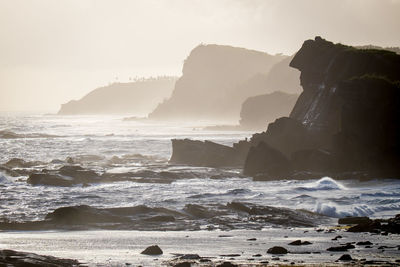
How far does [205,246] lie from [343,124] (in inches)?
1258

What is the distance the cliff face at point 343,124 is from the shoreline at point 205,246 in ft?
80.7

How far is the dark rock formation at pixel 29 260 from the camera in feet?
65.4

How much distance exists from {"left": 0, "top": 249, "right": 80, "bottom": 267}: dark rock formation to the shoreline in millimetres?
814

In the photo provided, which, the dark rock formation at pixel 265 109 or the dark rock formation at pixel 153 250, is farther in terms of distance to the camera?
the dark rock formation at pixel 265 109

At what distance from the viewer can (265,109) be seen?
15238 centimetres

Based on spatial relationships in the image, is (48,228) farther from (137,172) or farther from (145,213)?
(137,172)

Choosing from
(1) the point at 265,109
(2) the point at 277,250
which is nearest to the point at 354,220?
(2) the point at 277,250

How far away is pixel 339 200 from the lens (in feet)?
128

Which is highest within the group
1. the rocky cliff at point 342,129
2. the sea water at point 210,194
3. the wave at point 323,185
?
the rocky cliff at point 342,129

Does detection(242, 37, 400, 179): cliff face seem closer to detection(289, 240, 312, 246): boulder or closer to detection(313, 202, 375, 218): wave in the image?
detection(313, 202, 375, 218): wave

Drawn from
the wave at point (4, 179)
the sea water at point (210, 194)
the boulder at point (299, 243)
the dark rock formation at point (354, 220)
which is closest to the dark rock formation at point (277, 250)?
the boulder at point (299, 243)

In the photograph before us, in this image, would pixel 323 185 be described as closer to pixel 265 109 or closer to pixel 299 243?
pixel 299 243

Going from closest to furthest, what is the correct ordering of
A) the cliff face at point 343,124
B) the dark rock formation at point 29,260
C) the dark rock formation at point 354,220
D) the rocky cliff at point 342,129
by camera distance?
1. the dark rock formation at point 29,260
2. the dark rock formation at point 354,220
3. the rocky cliff at point 342,129
4. the cliff face at point 343,124

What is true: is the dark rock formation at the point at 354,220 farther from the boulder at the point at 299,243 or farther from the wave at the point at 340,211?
the boulder at the point at 299,243
